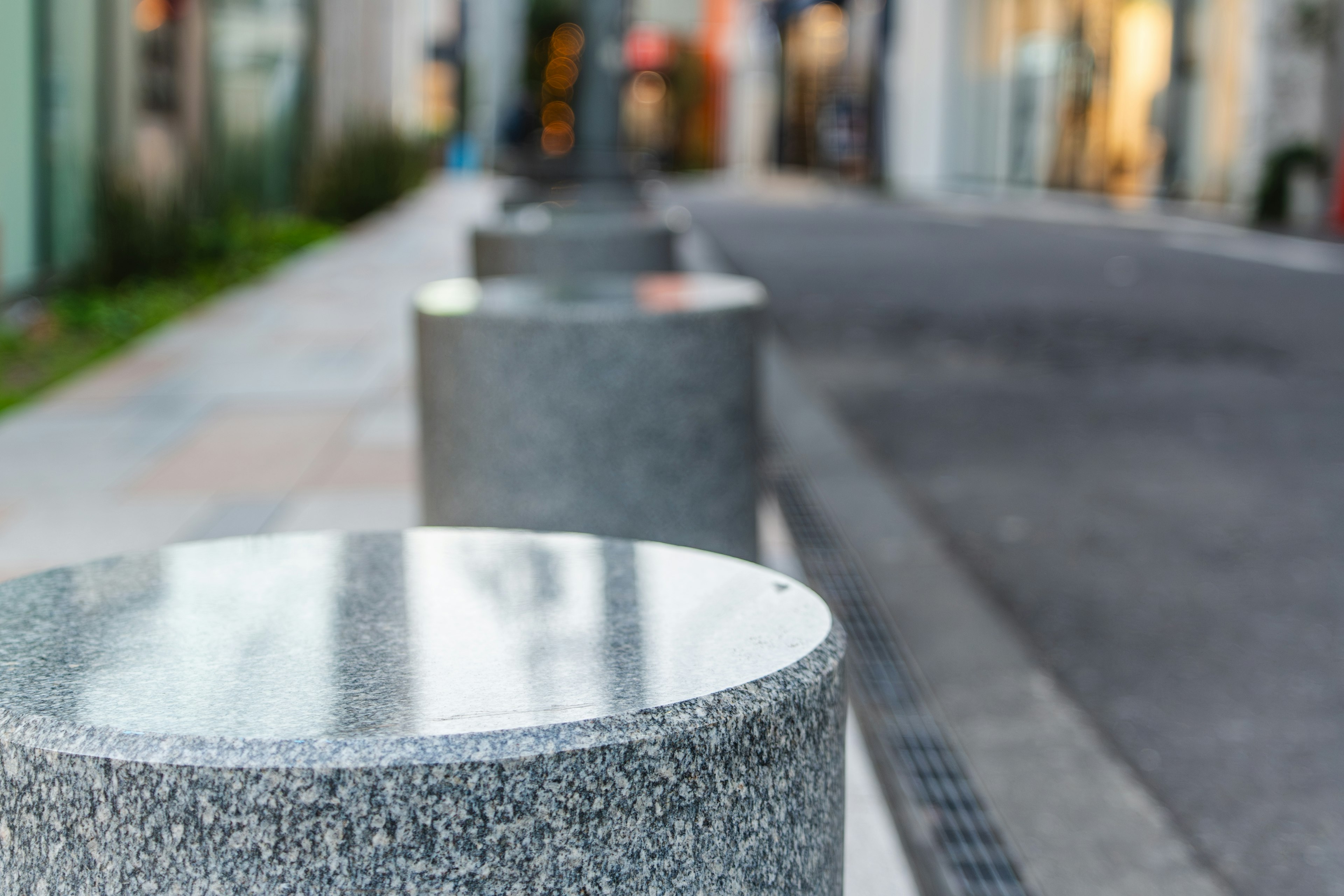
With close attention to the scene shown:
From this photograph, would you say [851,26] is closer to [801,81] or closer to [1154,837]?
[801,81]

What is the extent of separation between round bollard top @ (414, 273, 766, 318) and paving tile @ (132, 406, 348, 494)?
A: 1499 mm

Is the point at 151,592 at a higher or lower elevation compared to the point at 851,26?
lower

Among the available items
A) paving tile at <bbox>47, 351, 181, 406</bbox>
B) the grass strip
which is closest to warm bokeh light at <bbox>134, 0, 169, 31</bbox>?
the grass strip

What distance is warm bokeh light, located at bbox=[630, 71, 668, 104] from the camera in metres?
61.7

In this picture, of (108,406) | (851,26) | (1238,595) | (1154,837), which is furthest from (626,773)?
(851,26)

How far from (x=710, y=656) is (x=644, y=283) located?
2.68 meters

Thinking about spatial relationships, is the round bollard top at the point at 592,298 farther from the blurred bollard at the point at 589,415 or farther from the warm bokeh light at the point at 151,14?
the warm bokeh light at the point at 151,14

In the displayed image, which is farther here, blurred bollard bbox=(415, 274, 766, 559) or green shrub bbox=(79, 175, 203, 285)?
green shrub bbox=(79, 175, 203, 285)

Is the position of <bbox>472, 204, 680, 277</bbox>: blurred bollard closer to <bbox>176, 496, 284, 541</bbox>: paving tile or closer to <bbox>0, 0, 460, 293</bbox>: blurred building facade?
<bbox>176, 496, 284, 541</bbox>: paving tile

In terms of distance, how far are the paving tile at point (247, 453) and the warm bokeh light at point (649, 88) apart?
5636 centimetres

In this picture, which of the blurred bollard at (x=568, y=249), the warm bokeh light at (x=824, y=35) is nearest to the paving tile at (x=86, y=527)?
the blurred bollard at (x=568, y=249)

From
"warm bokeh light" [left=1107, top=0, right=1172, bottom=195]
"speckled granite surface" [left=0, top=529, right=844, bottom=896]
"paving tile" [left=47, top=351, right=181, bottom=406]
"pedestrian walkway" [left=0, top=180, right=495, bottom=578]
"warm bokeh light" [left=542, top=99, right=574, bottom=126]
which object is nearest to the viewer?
"speckled granite surface" [left=0, top=529, right=844, bottom=896]

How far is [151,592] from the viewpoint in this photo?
1.64 meters

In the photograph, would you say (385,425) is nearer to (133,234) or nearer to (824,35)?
(133,234)
